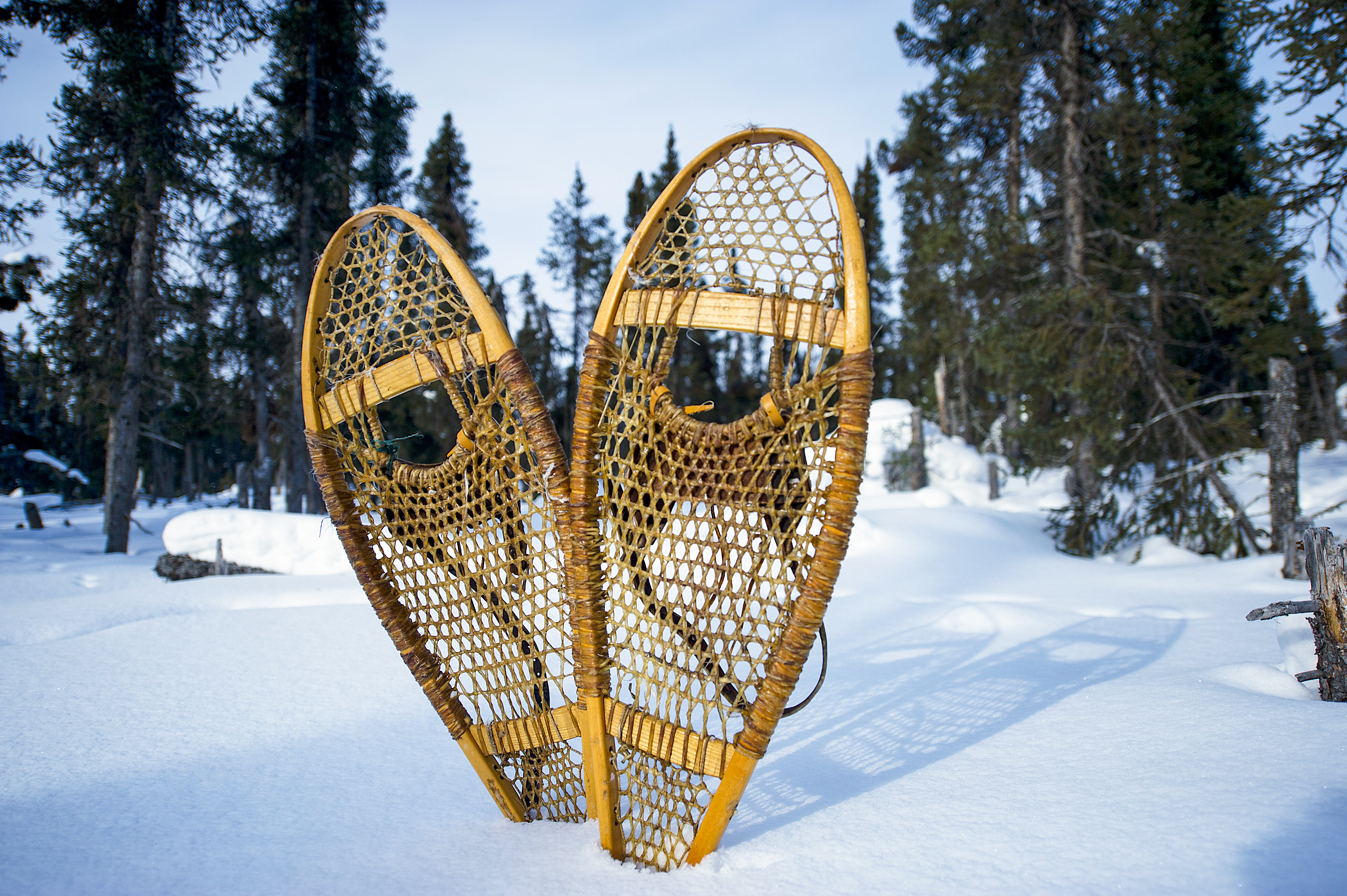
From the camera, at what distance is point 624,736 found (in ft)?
5.34

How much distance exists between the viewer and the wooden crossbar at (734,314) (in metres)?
1.44

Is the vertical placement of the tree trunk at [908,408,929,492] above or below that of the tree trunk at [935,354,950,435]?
below

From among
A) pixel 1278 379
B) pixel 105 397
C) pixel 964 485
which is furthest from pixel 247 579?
pixel 964 485

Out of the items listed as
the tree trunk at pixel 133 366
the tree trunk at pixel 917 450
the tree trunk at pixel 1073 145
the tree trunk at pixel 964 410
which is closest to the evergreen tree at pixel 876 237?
the tree trunk at pixel 964 410

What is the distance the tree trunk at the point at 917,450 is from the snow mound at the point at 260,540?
9.61 metres

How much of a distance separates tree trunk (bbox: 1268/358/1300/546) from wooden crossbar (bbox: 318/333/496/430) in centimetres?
672

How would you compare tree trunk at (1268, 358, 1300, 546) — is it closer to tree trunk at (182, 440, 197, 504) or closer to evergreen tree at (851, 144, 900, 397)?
evergreen tree at (851, 144, 900, 397)

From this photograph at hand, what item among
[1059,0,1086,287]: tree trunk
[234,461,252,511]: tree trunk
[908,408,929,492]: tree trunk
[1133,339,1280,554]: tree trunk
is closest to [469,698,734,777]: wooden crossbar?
[1133,339,1280,554]: tree trunk

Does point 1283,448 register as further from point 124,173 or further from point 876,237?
point 876,237

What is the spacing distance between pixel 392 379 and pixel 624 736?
1.04m

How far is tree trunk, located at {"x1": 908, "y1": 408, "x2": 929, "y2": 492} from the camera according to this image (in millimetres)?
12797

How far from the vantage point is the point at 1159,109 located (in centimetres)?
727

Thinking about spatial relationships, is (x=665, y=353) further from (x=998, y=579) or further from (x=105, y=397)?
(x=105, y=397)

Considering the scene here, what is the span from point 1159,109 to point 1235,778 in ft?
25.8
